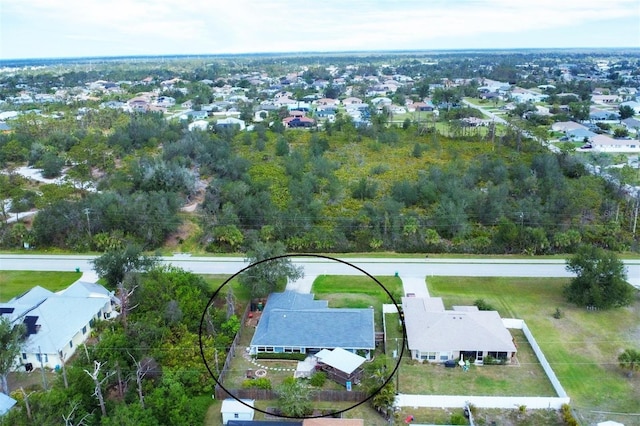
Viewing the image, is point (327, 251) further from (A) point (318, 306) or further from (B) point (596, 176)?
(B) point (596, 176)

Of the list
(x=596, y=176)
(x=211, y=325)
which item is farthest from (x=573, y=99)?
(x=211, y=325)

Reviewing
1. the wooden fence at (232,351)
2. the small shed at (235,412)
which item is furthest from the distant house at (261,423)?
the wooden fence at (232,351)

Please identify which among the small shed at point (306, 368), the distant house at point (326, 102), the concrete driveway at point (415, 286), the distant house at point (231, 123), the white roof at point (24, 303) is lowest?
the small shed at point (306, 368)

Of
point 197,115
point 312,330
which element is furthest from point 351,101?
point 312,330

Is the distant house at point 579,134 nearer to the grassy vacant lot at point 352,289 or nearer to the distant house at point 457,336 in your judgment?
the grassy vacant lot at point 352,289

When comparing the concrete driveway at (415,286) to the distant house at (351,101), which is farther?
the distant house at (351,101)

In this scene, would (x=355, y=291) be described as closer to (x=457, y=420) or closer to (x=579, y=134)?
(x=457, y=420)
